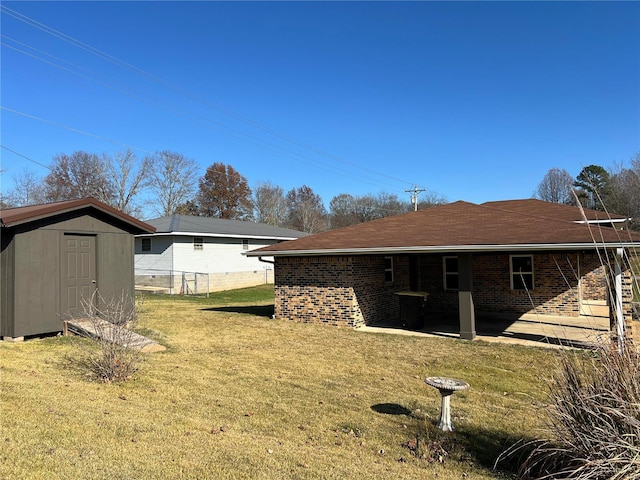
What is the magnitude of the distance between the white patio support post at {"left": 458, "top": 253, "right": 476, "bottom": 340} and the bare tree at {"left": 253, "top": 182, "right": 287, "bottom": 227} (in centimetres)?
4693

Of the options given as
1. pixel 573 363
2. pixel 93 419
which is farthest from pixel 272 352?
pixel 573 363

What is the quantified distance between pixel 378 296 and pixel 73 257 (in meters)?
8.15

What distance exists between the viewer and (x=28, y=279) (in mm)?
9055

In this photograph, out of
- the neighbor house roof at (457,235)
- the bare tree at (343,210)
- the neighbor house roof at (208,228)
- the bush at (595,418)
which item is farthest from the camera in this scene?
the bare tree at (343,210)

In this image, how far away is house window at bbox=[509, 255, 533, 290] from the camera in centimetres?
1423

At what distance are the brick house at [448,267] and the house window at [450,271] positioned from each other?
35mm

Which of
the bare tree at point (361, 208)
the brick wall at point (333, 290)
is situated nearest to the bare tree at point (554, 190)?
the bare tree at point (361, 208)

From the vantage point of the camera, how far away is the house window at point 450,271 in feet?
49.9

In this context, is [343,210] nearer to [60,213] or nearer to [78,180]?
[78,180]

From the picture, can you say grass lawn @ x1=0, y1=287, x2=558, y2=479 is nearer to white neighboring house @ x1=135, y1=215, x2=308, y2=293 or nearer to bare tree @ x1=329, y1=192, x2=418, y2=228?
white neighboring house @ x1=135, y1=215, x2=308, y2=293

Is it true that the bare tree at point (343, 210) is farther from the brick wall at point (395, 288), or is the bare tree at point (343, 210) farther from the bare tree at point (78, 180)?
the brick wall at point (395, 288)

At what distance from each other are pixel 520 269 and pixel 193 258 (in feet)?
53.3

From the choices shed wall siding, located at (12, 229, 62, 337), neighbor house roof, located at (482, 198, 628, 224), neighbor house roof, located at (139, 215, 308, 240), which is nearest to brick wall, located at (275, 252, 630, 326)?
neighbor house roof, located at (482, 198, 628, 224)

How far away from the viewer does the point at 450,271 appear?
1530 centimetres
